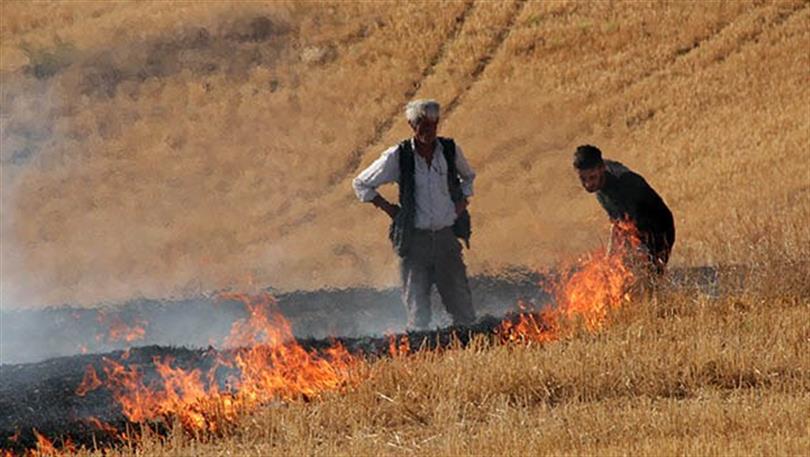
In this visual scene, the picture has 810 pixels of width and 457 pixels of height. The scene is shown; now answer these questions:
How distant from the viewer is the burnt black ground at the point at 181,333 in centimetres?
1115

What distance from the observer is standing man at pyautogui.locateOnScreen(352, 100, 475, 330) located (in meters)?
12.8

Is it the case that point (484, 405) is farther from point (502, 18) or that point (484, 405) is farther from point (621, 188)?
point (502, 18)

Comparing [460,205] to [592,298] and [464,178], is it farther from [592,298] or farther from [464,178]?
[592,298]

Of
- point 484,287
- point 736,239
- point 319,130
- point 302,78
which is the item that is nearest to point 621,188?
point 736,239

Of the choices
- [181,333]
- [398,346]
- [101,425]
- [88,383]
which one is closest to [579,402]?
[398,346]

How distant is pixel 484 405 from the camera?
1008 centimetres

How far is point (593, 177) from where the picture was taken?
41.5 feet

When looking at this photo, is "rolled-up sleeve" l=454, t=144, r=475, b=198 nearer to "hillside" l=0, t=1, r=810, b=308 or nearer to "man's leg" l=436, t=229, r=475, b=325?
"man's leg" l=436, t=229, r=475, b=325

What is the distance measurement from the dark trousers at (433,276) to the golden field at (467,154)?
5.06 ft

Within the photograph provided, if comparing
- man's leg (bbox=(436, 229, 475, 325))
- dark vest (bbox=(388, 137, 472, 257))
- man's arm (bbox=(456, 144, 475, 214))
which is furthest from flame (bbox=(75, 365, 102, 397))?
man's arm (bbox=(456, 144, 475, 214))

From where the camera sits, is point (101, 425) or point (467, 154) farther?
point (467, 154)

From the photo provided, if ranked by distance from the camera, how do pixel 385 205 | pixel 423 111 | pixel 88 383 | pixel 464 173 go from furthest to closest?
pixel 464 173 → pixel 385 205 → pixel 423 111 → pixel 88 383

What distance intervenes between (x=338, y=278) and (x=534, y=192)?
591cm

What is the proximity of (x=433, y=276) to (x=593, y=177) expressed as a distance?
4.82ft
